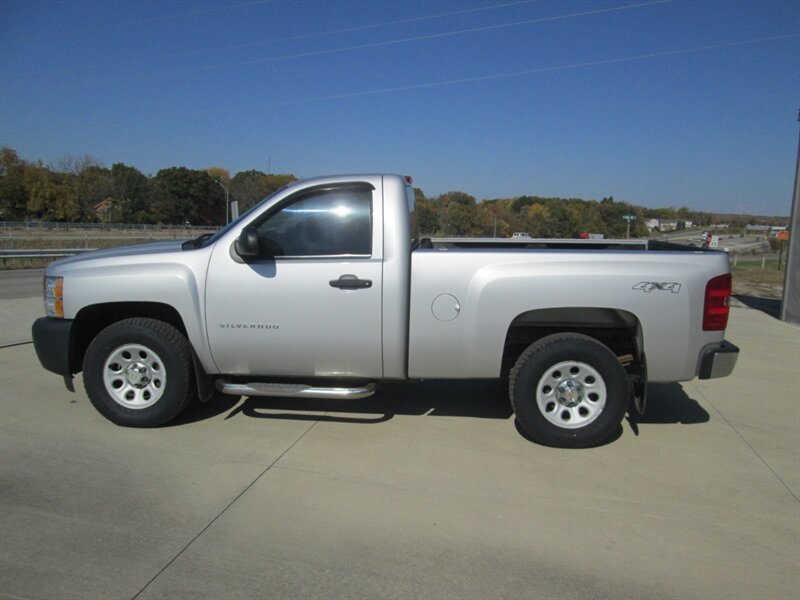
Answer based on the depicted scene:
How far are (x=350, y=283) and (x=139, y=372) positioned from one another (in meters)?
1.87

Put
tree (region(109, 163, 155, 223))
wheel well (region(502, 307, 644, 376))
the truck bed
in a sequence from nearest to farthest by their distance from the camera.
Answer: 1. wheel well (region(502, 307, 644, 376))
2. the truck bed
3. tree (region(109, 163, 155, 223))

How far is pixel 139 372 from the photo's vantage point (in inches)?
184

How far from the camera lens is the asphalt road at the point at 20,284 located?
43.6ft

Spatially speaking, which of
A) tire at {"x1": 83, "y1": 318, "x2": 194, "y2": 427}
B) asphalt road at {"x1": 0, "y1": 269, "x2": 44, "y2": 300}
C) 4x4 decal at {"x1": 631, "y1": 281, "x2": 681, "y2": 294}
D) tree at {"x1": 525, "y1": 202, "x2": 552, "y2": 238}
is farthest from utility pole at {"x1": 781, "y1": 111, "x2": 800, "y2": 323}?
asphalt road at {"x1": 0, "y1": 269, "x2": 44, "y2": 300}

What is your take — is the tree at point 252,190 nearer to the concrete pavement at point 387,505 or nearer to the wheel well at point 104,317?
the wheel well at point 104,317

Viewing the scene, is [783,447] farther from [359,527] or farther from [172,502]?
[172,502]

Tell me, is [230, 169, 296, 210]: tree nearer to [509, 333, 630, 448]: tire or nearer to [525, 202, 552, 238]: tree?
[525, 202, 552, 238]: tree

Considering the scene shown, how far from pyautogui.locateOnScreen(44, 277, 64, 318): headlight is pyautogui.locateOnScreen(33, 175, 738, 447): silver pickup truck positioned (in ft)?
0.06

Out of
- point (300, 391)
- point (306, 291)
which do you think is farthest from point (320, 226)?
point (300, 391)

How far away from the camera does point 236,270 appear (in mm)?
4473

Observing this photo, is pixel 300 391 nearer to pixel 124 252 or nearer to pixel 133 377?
pixel 133 377

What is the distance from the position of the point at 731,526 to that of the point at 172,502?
3.30 m

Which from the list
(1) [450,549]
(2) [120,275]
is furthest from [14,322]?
(1) [450,549]

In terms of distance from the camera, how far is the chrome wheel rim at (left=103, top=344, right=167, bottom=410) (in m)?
4.66
